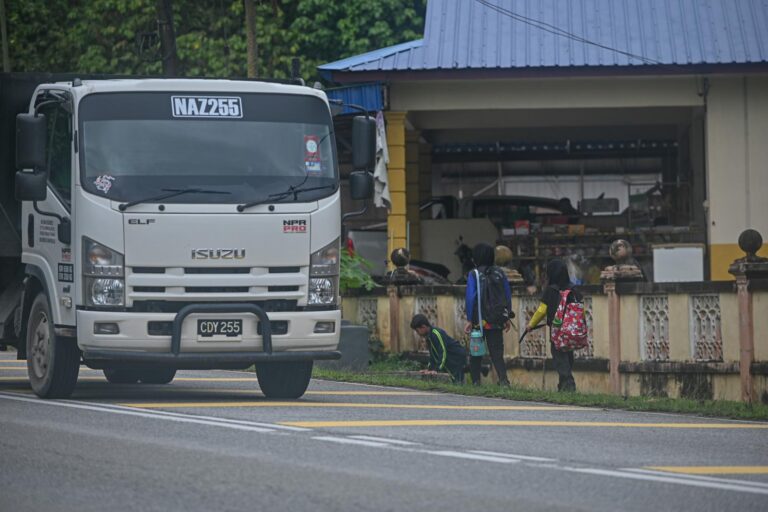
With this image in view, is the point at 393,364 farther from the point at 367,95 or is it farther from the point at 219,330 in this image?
the point at 219,330

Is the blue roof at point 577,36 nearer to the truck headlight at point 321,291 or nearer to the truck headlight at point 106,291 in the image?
the truck headlight at point 321,291

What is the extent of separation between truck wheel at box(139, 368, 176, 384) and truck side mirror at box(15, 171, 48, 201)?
344cm

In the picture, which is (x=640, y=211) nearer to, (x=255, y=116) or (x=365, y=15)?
(x=365, y=15)

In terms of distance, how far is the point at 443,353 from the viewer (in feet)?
60.8

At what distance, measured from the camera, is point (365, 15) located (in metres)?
40.0

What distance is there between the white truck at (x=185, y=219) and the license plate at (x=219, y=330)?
1 cm

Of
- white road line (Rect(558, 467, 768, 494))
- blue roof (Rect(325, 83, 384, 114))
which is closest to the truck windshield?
white road line (Rect(558, 467, 768, 494))

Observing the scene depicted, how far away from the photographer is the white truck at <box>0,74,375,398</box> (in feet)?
44.1

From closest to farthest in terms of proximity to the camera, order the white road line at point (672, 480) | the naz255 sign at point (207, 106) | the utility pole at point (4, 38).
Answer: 1. the white road line at point (672, 480)
2. the naz255 sign at point (207, 106)
3. the utility pole at point (4, 38)

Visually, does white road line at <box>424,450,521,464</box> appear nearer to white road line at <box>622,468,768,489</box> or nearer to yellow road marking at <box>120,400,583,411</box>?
white road line at <box>622,468,768,489</box>

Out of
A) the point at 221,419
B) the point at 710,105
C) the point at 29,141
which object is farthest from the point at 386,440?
the point at 710,105

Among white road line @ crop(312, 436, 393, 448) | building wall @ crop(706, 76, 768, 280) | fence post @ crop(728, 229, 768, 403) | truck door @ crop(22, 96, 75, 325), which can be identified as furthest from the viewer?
building wall @ crop(706, 76, 768, 280)

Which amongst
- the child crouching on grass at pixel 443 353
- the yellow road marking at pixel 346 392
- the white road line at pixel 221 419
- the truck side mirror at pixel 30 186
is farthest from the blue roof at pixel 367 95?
the white road line at pixel 221 419

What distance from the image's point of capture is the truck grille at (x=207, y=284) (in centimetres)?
1346
